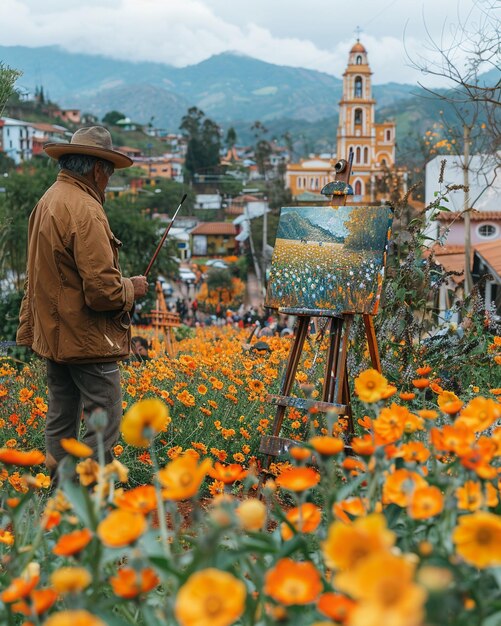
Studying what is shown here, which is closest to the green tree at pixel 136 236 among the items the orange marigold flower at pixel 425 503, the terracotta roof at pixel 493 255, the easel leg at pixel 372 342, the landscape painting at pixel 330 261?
the terracotta roof at pixel 493 255

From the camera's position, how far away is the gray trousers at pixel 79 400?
12.6ft

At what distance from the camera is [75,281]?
12.4 ft

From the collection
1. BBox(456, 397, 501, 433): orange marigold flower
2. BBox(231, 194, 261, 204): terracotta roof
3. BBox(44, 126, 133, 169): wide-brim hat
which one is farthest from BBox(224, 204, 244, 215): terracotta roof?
BBox(456, 397, 501, 433): orange marigold flower

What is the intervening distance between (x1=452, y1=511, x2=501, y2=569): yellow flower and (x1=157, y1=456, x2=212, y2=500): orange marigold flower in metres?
0.49

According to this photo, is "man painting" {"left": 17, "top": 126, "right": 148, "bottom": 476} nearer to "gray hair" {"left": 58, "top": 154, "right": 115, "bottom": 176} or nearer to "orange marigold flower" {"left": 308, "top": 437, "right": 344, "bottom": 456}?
"gray hair" {"left": 58, "top": 154, "right": 115, "bottom": 176}

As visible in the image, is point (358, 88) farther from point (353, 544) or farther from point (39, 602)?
point (353, 544)

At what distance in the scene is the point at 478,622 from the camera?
1.45 metres

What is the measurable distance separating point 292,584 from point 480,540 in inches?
12.5

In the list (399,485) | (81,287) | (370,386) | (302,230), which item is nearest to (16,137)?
(302,230)

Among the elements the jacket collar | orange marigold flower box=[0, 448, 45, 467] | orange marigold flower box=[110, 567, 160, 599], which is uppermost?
the jacket collar

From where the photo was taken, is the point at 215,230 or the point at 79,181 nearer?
the point at 79,181

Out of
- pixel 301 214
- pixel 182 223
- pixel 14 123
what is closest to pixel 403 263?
pixel 301 214

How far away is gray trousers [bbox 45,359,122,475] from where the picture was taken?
12.6 ft

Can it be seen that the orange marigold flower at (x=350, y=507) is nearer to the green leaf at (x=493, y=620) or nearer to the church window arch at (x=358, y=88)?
the green leaf at (x=493, y=620)
